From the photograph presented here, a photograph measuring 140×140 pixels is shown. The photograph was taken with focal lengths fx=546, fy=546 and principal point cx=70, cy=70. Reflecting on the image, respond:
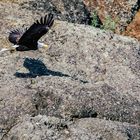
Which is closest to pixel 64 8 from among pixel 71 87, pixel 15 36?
pixel 15 36

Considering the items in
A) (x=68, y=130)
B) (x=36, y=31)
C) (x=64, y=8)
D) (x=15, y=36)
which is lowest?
(x=64, y=8)

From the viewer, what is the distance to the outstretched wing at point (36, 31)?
46.2 ft

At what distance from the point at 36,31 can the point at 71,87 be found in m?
2.55

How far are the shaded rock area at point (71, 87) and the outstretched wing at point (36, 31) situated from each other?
0.85 metres

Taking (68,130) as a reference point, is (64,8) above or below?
below

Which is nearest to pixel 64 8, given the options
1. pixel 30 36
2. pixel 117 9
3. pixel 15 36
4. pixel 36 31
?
pixel 117 9

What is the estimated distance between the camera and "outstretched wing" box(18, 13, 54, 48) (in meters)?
14.1

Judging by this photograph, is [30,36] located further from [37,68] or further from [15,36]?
[37,68]

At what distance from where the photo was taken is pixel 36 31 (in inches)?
573

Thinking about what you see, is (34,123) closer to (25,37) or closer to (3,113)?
(3,113)

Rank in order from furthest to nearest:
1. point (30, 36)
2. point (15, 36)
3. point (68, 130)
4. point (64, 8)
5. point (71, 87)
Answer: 1. point (64, 8)
2. point (15, 36)
3. point (30, 36)
4. point (71, 87)
5. point (68, 130)

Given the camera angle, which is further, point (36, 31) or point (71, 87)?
point (36, 31)

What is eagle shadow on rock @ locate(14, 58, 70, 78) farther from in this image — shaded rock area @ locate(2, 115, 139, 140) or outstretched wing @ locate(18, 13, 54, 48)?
shaded rock area @ locate(2, 115, 139, 140)

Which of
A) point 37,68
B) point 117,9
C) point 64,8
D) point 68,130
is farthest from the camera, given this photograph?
point 117,9
